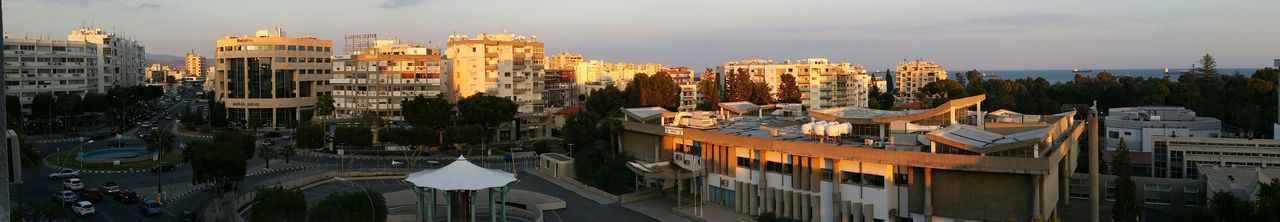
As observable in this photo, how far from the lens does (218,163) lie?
136 ft

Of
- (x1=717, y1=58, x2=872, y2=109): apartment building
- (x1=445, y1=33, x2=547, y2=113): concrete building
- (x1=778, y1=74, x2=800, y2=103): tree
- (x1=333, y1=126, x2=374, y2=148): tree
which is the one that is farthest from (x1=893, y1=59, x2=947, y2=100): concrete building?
(x1=333, y1=126, x2=374, y2=148): tree

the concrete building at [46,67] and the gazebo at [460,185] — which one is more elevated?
the concrete building at [46,67]

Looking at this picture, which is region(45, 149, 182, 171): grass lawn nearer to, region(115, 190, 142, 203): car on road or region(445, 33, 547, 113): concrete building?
region(115, 190, 142, 203): car on road

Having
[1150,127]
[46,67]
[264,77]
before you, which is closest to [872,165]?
[1150,127]

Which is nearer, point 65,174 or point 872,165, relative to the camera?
point 872,165

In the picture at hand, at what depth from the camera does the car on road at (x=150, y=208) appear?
39.8 meters

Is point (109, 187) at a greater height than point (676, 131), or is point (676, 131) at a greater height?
point (676, 131)

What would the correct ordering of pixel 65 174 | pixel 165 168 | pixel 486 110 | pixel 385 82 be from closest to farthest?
pixel 65 174, pixel 165 168, pixel 486 110, pixel 385 82

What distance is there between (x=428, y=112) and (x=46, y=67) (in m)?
44.1

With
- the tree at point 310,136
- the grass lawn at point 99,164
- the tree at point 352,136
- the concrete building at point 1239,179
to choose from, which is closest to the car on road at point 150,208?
the grass lawn at point 99,164

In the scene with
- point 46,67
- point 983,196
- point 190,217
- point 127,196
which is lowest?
point 190,217

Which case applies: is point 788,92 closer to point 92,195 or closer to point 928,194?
point 928,194

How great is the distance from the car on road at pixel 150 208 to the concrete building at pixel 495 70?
41678 millimetres

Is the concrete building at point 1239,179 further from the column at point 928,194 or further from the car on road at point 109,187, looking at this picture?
the car on road at point 109,187
